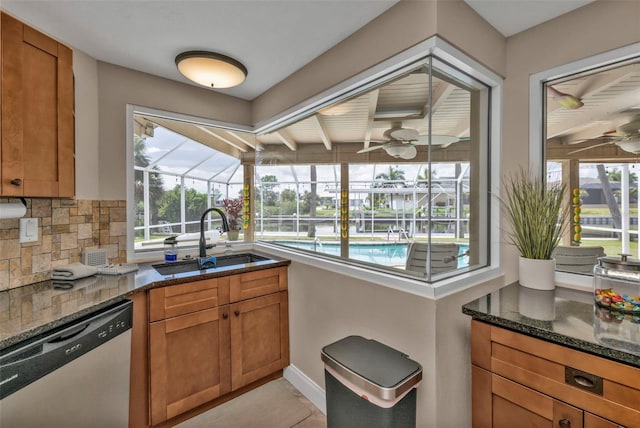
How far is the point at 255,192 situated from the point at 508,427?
2754mm

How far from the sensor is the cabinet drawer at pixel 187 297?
68.3 inches

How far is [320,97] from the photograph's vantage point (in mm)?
2051

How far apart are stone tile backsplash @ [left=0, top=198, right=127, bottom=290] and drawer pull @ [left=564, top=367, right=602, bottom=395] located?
2.68 m

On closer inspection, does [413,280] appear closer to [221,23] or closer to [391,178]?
[391,178]

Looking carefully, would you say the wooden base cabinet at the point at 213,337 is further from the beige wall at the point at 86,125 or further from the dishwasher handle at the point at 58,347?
the beige wall at the point at 86,125

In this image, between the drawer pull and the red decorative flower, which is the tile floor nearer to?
the drawer pull

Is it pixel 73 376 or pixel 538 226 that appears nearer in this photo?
pixel 73 376

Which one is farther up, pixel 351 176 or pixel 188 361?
pixel 351 176

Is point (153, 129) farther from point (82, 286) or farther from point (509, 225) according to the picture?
point (509, 225)

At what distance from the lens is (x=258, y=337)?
216 centimetres

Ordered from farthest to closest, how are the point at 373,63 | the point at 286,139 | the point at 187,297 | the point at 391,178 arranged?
the point at 286,139 < the point at 391,178 < the point at 187,297 < the point at 373,63

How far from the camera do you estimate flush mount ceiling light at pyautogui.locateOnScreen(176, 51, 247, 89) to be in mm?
1931

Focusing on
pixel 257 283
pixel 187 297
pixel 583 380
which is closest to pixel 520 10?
pixel 583 380

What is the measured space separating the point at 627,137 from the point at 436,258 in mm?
1113
